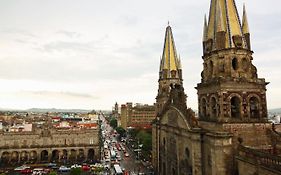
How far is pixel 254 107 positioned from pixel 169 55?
2650cm

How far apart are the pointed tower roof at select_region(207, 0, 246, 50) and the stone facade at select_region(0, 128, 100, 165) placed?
55.6 m

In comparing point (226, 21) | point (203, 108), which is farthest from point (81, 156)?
point (226, 21)

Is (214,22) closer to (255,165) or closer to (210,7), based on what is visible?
(210,7)

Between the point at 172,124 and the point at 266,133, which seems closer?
the point at 266,133

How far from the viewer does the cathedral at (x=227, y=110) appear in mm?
25094

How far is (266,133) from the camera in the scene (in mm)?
26938

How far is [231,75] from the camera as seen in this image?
27.2 metres

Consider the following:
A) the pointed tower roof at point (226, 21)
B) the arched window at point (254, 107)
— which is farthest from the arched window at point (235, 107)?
the pointed tower roof at point (226, 21)

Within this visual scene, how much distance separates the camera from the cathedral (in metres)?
25.1

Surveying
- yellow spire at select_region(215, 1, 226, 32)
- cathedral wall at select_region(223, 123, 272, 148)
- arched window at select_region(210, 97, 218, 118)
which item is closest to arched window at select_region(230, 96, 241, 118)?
cathedral wall at select_region(223, 123, 272, 148)

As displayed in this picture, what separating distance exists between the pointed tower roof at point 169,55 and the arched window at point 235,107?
24.7 m

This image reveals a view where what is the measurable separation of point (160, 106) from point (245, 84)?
1068 inches

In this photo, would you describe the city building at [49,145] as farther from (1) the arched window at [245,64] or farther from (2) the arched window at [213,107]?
(1) the arched window at [245,64]

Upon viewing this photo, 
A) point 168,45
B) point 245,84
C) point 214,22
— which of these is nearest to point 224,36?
point 214,22
